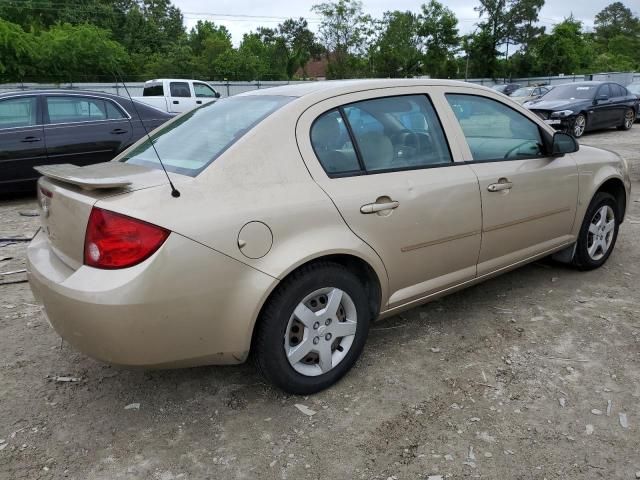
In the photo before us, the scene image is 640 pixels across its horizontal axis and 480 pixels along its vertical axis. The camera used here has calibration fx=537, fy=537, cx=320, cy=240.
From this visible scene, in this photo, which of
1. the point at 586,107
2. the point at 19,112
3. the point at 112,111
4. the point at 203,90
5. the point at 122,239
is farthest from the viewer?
the point at 203,90

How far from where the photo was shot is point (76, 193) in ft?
8.04

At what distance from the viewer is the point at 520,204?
3537 mm

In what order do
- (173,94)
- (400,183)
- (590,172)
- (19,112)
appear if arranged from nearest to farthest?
(400,183) → (590,172) → (19,112) → (173,94)

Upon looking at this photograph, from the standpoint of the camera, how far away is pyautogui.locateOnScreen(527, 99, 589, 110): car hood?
13680 mm

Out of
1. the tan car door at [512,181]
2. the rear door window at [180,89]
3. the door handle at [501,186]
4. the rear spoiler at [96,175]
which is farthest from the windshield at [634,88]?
the rear spoiler at [96,175]

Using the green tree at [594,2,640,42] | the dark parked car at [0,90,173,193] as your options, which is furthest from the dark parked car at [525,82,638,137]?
the green tree at [594,2,640,42]

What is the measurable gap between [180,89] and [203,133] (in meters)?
16.2

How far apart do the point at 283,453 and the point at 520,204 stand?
2.22 m

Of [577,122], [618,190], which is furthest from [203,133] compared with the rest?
[577,122]

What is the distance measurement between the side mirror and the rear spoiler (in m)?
2.78

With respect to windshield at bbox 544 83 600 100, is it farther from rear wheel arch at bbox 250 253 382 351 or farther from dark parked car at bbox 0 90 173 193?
rear wheel arch at bbox 250 253 382 351

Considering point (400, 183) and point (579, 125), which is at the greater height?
point (400, 183)

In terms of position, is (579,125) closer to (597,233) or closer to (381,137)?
(597,233)

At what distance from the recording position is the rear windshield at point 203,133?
2619 millimetres
